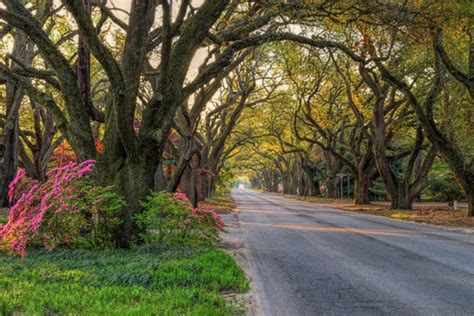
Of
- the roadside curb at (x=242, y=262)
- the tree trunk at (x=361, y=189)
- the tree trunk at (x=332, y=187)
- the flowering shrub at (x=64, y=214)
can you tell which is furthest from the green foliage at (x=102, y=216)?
the tree trunk at (x=332, y=187)

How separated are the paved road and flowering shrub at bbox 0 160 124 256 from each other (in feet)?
10.2

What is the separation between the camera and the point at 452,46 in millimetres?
18500

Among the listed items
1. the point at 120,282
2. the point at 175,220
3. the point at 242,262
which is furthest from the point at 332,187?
the point at 120,282

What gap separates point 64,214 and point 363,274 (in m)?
5.43

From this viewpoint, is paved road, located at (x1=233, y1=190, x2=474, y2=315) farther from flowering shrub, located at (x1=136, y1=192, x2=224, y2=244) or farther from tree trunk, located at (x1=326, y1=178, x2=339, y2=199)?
tree trunk, located at (x1=326, y1=178, x2=339, y2=199)

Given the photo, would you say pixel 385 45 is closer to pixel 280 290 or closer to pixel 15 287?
pixel 280 290

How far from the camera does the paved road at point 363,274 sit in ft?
18.1

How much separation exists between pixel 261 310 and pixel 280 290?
1.16 meters

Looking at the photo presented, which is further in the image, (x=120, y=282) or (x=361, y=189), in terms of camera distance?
(x=361, y=189)

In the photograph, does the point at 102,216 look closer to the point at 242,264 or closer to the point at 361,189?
the point at 242,264

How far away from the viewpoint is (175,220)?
8953 millimetres

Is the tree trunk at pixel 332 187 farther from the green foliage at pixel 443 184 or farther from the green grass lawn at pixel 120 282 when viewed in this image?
the green grass lawn at pixel 120 282

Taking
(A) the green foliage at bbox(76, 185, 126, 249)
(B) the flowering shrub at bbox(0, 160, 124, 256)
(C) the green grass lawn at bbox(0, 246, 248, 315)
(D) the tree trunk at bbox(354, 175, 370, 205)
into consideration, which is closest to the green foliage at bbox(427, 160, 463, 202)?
(D) the tree trunk at bbox(354, 175, 370, 205)

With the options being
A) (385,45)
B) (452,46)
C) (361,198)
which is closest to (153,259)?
(452,46)
